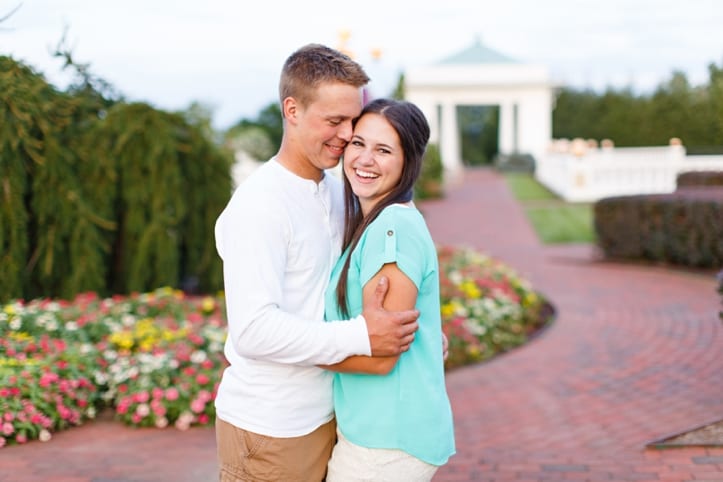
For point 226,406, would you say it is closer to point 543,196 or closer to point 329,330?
point 329,330

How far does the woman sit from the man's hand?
0.08ft

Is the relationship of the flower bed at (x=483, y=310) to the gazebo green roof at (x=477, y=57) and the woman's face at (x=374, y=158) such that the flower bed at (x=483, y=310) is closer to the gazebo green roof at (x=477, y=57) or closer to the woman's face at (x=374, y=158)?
the woman's face at (x=374, y=158)

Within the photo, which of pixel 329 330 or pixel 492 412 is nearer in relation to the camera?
pixel 329 330

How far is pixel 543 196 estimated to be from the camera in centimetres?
2556

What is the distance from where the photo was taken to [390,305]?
7.00 feet

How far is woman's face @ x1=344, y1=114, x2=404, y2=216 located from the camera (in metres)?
2.29

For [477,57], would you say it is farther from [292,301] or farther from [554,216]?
[292,301]

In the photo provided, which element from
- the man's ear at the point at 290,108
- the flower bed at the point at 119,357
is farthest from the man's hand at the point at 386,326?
the flower bed at the point at 119,357

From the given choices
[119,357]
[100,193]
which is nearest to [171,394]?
[119,357]

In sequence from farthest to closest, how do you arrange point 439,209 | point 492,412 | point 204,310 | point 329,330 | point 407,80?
point 407,80 < point 439,209 < point 204,310 < point 492,412 < point 329,330

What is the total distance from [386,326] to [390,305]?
→ 0.23ft

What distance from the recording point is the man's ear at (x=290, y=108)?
2311 millimetres

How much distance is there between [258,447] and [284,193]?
736 millimetres

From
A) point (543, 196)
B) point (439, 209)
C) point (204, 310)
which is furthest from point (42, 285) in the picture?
point (543, 196)
